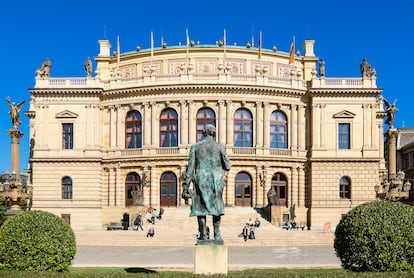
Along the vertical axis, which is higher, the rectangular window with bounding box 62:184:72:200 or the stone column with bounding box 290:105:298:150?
the stone column with bounding box 290:105:298:150

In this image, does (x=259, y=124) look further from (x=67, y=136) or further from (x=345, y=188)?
(x=67, y=136)

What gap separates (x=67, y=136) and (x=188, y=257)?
31.6 m

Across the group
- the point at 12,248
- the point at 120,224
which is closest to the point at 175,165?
the point at 120,224

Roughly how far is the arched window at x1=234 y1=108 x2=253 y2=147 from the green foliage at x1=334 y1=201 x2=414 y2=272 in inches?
1545

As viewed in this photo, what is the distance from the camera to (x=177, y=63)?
2490 inches

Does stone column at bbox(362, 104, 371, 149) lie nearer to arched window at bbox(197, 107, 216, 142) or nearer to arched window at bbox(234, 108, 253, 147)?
arched window at bbox(234, 108, 253, 147)

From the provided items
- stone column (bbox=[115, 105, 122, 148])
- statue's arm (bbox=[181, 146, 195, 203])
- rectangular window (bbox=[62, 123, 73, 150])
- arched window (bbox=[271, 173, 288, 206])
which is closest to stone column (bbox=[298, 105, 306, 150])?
arched window (bbox=[271, 173, 288, 206])

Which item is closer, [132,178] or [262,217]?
[262,217]

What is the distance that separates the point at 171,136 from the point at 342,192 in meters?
17.5

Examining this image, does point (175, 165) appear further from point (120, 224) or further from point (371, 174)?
point (371, 174)

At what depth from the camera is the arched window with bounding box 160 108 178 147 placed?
59.1 meters

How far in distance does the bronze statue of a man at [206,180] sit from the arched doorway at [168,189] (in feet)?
130

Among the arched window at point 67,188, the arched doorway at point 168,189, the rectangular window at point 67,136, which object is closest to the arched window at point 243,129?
the arched doorway at point 168,189

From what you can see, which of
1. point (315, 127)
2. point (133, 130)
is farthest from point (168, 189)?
point (315, 127)
